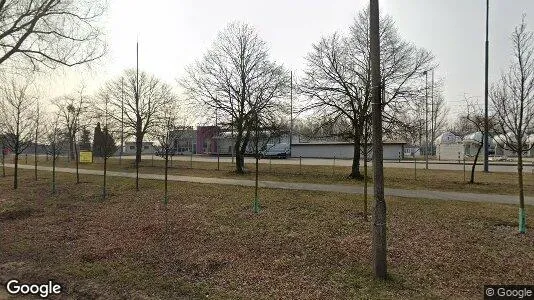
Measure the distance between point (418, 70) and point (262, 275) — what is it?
Result: 16.8 metres

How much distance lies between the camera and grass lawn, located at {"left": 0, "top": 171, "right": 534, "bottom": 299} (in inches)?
218

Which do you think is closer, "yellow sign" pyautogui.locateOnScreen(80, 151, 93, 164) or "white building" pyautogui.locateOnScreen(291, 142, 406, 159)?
"yellow sign" pyautogui.locateOnScreen(80, 151, 93, 164)

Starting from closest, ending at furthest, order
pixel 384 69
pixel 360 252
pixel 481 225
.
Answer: pixel 360 252
pixel 481 225
pixel 384 69

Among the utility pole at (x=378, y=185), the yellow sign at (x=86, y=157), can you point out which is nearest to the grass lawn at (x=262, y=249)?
the utility pole at (x=378, y=185)

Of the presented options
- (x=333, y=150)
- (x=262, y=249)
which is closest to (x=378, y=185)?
(x=262, y=249)

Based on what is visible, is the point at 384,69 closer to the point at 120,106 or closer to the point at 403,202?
the point at 403,202

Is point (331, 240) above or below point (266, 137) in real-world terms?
below

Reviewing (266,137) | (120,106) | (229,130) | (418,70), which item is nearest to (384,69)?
(418,70)

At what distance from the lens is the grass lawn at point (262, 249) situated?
5.53 m

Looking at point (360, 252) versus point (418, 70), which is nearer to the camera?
point (360, 252)

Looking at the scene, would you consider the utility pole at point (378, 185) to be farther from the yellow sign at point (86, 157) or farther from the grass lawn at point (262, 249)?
the yellow sign at point (86, 157)

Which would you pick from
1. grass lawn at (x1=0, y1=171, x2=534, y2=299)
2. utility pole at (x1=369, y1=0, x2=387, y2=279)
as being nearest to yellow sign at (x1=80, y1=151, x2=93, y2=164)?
grass lawn at (x1=0, y1=171, x2=534, y2=299)

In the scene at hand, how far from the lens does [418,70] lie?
19.4 metres

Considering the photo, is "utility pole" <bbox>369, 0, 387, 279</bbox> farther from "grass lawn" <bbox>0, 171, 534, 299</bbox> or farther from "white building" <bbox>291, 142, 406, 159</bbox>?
"white building" <bbox>291, 142, 406, 159</bbox>
